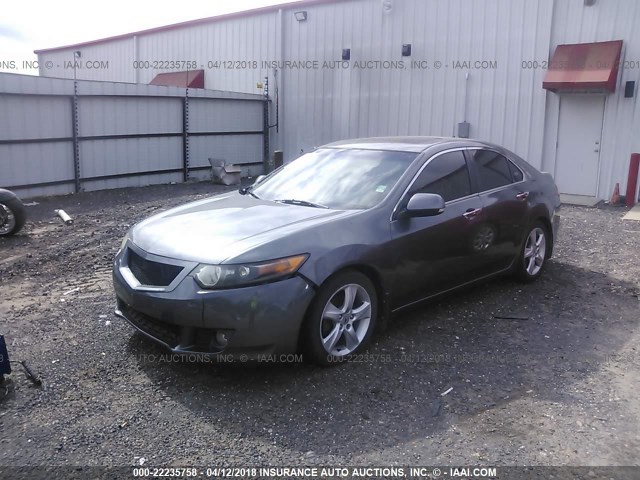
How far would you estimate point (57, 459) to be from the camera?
313cm

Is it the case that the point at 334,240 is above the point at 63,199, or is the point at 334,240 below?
above

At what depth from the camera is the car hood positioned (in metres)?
3.91

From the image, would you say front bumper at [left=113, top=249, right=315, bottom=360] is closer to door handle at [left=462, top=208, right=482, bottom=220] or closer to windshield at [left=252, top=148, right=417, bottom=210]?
windshield at [left=252, top=148, right=417, bottom=210]

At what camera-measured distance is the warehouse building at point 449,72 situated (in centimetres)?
1267

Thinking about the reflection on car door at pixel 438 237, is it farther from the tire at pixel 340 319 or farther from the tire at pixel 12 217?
the tire at pixel 12 217

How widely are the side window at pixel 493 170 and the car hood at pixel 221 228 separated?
1752mm

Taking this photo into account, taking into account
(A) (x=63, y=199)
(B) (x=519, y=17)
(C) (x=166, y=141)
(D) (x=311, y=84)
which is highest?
(B) (x=519, y=17)

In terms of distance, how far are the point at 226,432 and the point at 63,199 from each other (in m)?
10.2

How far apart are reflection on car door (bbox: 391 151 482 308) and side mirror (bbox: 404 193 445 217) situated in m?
0.10

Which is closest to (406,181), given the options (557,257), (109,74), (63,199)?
(557,257)

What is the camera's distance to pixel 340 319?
4.17 m

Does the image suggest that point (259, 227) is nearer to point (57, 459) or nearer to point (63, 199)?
point (57, 459)

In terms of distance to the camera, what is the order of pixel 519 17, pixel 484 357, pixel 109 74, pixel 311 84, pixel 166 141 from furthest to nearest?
pixel 109 74 → pixel 311 84 → pixel 166 141 → pixel 519 17 → pixel 484 357

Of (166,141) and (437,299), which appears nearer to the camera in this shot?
(437,299)
